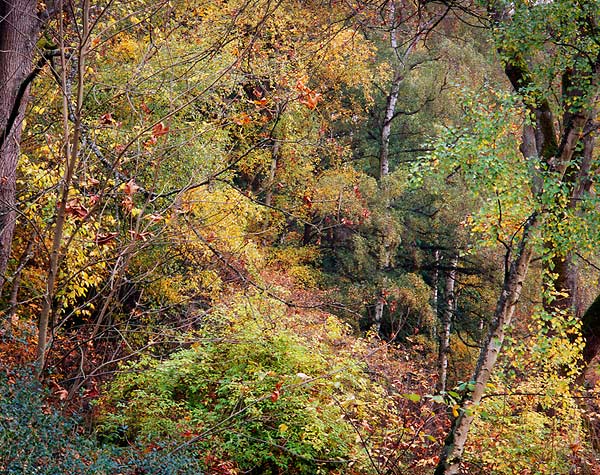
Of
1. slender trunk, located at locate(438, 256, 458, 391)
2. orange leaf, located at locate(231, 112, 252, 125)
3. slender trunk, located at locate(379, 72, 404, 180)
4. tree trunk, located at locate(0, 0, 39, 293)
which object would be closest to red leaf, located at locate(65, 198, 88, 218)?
orange leaf, located at locate(231, 112, 252, 125)

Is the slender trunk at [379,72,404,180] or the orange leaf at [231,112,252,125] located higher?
the slender trunk at [379,72,404,180]

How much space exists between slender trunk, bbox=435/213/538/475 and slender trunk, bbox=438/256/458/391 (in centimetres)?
1084

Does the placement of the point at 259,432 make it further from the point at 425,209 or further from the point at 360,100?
A: the point at 360,100

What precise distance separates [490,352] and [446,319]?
12.2m

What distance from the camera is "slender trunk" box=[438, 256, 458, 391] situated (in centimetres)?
1684

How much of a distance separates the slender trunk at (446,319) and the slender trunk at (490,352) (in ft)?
35.6

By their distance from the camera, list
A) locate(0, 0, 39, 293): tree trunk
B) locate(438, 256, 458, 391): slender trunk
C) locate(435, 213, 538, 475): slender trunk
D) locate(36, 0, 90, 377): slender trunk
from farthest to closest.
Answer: locate(438, 256, 458, 391): slender trunk → locate(435, 213, 538, 475): slender trunk → locate(0, 0, 39, 293): tree trunk → locate(36, 0, 90, 377): slender trunk

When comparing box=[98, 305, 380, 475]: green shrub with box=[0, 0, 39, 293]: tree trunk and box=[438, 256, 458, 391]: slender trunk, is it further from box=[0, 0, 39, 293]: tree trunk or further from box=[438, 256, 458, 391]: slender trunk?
box=[438, 256, 458, 391]: slender trunk

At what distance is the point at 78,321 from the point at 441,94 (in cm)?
1190

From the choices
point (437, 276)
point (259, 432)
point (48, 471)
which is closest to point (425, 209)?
point (437, 276)

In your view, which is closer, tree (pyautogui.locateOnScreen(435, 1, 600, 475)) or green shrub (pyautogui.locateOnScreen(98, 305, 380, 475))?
tree (pyautogui.locateOnScreen(435, 1, 600, 475))

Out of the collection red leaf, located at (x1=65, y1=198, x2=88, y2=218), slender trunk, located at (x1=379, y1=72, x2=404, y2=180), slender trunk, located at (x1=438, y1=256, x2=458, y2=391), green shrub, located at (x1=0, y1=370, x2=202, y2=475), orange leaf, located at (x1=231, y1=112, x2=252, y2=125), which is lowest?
slender trunk, located at (x1=438, y1=256, x2=458, y2=391)

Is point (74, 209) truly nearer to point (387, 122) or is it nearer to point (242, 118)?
point (242, 118)

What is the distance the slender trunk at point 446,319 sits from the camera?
55.3ft
